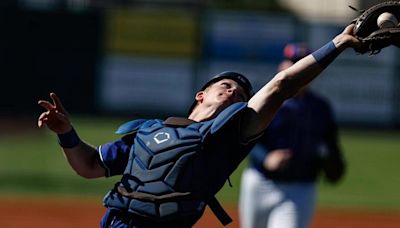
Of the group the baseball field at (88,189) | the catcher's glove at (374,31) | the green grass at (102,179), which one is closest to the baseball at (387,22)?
the catcher's glove at (374,31)

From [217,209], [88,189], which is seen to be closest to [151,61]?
[88,189]

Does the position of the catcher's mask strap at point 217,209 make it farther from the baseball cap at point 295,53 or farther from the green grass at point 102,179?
the green grass at point 102,179

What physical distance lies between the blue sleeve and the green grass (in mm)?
9008

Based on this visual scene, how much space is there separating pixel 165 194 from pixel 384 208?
1023 centimetres

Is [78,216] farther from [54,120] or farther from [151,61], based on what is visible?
[151,61]

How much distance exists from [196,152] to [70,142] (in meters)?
0.72

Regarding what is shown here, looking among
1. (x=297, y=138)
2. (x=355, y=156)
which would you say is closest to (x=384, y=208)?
(x=355, y=156)

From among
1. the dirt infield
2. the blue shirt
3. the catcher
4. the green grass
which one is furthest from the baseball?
the green grass

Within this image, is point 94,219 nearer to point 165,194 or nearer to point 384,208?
point 384,208

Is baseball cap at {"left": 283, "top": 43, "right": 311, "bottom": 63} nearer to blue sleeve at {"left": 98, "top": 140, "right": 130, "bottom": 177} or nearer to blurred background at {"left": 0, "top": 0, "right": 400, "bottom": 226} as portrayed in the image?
blue sleeve at {"left": 98, "top": 140, "right": 130, "bottom": 177}

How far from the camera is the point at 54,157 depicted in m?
18.3

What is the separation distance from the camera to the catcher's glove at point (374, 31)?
15.0ft

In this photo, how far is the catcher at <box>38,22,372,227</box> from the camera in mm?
4734

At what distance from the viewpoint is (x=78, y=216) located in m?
13.1
